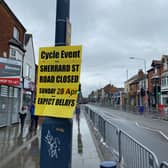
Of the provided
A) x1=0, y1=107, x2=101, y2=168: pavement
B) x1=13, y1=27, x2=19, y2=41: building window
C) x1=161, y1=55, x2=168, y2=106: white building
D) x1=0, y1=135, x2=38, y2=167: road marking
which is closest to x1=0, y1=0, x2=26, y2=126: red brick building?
x1=13, y1=27, x2=19, y2=41: building window

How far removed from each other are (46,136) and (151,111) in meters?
36.7

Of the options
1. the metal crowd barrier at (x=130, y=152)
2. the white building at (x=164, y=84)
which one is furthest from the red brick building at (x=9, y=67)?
the white building at (x=164, y=84)

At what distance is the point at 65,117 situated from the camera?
11.1 feet

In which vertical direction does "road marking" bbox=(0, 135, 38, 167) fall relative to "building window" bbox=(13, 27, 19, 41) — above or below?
below

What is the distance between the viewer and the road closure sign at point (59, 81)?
11.3 feet

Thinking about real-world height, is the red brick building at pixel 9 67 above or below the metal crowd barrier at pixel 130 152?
above

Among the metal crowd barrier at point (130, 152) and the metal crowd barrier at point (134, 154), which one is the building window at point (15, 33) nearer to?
the metal crowd barrier at point (130, 152)

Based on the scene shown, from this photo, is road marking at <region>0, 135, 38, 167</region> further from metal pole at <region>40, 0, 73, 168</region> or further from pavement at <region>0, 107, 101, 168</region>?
metal pole at <region>40, 0, 73, 168</region>

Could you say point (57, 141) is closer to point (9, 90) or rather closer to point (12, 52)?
point (9, 90)

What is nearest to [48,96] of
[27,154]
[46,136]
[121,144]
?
[46,136]

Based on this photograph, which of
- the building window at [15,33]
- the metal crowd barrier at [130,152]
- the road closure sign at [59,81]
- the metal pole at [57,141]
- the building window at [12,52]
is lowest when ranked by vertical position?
the metal crowd barrier at [130,152]

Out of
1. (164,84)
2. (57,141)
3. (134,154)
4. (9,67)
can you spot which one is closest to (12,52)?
(9,67)

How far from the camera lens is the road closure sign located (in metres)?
3.44

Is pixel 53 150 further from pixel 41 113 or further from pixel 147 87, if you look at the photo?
pixel 147 87
